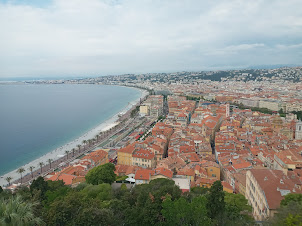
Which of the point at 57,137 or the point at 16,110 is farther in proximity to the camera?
the point at 16,110

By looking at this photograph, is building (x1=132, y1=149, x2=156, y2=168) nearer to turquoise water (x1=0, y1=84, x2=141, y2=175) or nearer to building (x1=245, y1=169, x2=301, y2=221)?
building (x1=245, y1=169, x2=301, y2=221)

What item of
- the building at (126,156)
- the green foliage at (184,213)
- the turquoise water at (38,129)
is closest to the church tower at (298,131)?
the building at (126,156)

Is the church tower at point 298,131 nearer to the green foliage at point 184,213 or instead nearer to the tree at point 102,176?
the tree at point 102,176

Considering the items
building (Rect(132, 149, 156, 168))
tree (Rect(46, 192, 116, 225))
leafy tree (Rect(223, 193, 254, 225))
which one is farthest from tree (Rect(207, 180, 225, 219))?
building (Rect(132, 149, 156, 168))

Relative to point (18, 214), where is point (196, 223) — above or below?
below

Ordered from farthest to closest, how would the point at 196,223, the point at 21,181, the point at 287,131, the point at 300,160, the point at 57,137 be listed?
the point at 57,137, the point at 287,131, the point at 21,181, the point at 300,160, the point at 196,223

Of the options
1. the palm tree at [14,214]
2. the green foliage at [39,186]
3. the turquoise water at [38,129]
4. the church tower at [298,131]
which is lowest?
the turquoise water at [38,129]

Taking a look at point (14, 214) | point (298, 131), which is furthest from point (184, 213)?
point (298, 131)

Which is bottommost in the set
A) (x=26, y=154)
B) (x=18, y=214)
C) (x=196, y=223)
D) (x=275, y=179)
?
(x=26, y=154)

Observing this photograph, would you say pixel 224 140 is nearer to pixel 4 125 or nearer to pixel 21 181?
pixel 21 181

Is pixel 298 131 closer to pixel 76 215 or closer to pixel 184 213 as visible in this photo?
pixel 184 213

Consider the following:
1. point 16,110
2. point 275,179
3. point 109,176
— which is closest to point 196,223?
point 275,179
